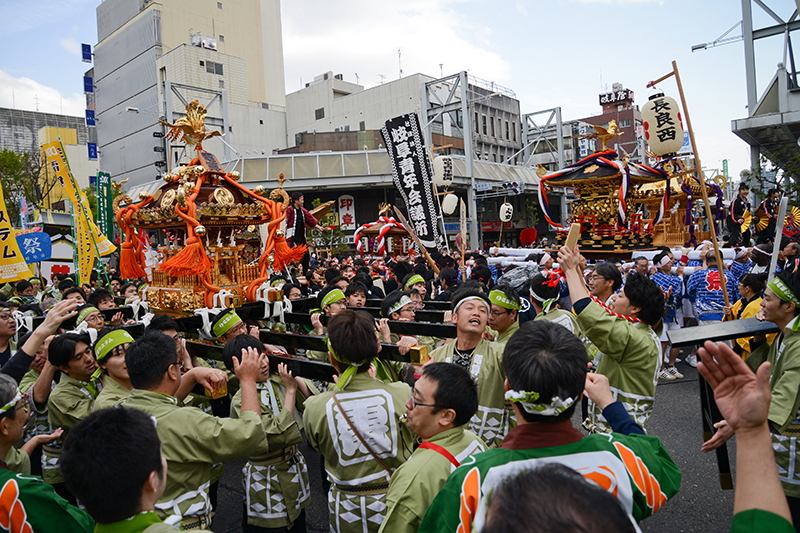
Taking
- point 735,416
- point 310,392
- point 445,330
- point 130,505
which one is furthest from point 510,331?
point 130,505

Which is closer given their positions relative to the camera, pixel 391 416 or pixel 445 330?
pixel 391 416

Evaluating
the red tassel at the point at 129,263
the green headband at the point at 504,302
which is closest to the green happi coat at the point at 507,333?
the green headband at the point at 504,302

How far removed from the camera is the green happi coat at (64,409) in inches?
128

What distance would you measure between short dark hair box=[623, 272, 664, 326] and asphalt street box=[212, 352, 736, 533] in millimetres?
1658

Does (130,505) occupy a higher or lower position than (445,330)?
lower

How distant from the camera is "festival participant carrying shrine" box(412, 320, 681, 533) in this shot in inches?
61.2

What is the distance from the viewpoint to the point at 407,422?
217cm

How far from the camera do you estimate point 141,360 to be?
2512 millimetres

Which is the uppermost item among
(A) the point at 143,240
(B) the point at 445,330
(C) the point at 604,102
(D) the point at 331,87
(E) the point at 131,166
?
(C) the point at 604,102

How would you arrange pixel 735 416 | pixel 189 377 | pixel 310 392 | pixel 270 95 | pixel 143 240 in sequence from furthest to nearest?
pixel 270 95
pixel 143 240
pixel 310 392
pixel 189 377
pixel 735 416

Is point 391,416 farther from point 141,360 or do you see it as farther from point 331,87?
point 331,87

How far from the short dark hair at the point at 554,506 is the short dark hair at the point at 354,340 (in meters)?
1.52

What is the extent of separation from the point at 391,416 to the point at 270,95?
145ft

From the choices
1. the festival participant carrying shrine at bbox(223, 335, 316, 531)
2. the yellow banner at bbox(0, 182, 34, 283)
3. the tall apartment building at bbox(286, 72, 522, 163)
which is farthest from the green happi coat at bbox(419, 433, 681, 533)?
the tall apartment building at bbox(286, 72, 522, 163)
